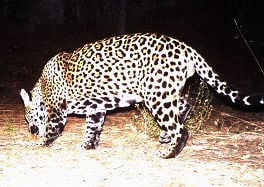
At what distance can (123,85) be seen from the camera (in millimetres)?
5781

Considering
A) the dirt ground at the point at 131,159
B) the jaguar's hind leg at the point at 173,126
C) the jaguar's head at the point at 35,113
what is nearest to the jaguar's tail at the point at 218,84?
the jaguar's hind leg at the point at 173,126

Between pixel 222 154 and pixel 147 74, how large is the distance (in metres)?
1.37

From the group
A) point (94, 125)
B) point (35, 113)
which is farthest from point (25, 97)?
point (94, 125)

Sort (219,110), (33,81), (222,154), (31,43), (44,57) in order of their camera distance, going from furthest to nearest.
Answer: (31,43) → (44,57) → (33,81) → (219,110) → (222,154)

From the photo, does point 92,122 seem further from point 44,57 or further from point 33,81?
point 44,57

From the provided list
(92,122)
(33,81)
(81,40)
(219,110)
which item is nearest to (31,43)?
(81,40)

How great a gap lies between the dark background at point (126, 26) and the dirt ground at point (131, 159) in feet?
18.4

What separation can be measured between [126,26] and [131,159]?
11769 mm

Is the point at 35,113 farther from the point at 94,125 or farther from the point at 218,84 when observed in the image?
the point at 218,84

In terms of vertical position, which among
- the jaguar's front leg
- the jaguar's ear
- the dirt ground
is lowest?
the dirt ground

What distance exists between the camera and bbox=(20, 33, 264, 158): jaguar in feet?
17.5

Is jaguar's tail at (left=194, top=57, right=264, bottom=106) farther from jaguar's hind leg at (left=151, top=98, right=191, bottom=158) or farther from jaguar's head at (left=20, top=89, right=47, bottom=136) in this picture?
jaguar's head at (left=20, top=89, right=47, bottom=136)

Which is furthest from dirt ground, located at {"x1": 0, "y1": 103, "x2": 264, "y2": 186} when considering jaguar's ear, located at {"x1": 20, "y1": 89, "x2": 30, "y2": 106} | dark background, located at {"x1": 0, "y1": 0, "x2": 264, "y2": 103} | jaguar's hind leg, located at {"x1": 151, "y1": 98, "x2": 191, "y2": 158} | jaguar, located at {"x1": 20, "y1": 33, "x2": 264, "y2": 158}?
dark background, located at {"x1": 0, "y1": 0, "x2": 264, "y2": 103}

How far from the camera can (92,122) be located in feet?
20.5
